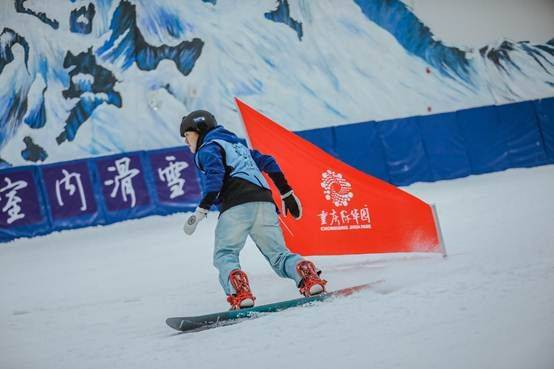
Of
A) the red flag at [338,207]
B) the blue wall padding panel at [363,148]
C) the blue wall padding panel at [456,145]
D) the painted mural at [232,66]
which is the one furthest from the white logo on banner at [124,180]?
the red flag at [338,207]

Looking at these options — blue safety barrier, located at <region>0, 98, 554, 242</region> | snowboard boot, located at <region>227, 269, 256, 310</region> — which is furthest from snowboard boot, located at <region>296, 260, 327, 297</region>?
blue safety barrier, located at <region>0, 98, 554, 242</region>

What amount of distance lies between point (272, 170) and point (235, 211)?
451 millimetres

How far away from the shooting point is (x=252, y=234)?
3541mm

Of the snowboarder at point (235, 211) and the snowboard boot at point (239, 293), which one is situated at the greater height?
the snowboarder at point (235, 211)

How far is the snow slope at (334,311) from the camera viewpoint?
2.30m

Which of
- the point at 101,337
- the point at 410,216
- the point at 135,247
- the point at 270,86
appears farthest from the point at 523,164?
the point at 101,337

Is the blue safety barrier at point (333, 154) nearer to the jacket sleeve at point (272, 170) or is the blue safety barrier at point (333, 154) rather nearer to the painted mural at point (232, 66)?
the painted mural at point (232, 66)

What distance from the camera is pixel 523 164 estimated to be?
39.5ft

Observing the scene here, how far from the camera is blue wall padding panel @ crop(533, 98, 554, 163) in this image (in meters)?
12.1

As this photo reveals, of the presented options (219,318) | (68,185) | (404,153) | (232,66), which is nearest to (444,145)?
(404,153)

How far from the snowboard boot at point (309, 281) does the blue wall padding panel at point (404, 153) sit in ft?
29.5

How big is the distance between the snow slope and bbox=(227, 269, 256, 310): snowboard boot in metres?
0.16

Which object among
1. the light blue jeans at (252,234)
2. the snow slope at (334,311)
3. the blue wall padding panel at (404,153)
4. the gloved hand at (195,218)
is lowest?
the snow slope at (334,311)

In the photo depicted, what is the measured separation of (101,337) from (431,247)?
2266mm
